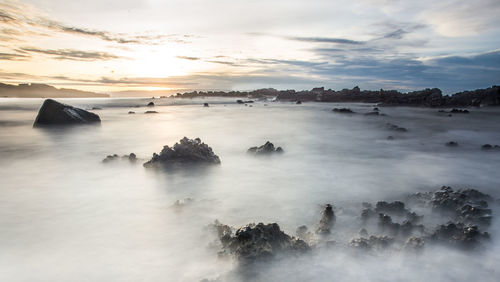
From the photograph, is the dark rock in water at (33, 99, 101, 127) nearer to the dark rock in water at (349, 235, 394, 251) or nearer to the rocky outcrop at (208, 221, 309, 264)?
the rocky outcrop at (208, 221, 309, 264)

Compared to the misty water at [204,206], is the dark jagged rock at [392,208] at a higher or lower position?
higher

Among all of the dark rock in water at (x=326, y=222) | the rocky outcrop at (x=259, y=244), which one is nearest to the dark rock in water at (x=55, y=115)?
the rocky outcrop at (x=259, y=244)

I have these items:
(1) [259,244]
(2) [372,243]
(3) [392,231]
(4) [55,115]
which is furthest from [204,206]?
(4) [55,115]

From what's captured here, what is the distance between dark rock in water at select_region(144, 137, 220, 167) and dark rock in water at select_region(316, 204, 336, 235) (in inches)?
137

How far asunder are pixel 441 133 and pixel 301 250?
11606mm

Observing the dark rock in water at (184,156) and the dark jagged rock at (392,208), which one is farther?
the dark rock in water at (184,156)

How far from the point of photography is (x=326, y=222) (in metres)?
3.37

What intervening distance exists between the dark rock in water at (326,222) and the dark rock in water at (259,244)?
44 cm

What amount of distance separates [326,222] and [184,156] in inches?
152

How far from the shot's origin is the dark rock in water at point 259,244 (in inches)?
103

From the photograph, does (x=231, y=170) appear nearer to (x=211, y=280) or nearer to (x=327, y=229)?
(x=327, y=229)

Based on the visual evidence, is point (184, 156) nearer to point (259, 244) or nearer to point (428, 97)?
point (259, 244)

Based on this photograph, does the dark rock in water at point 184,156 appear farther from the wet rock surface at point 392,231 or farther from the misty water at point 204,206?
the wet rock surface at point 392,231

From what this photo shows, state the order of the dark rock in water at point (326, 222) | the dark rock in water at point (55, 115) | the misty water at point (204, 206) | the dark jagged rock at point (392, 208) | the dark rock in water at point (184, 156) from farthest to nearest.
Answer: the dark rock in water at point (55, 115)
the dark rock in water at point (184, 156)
the dark jagged rock at point (392, 208)
the dark rock in water at point (326, 222)
the misty water at point (204, 206)
